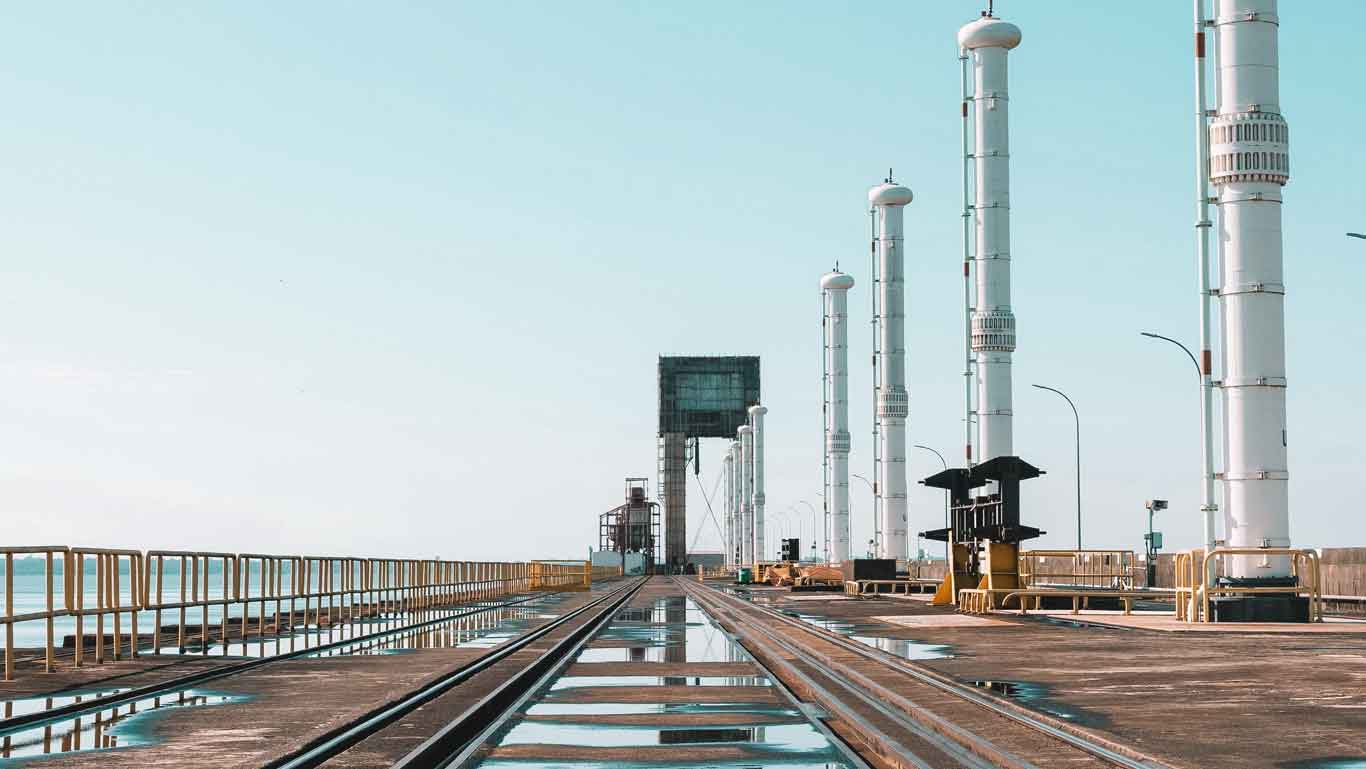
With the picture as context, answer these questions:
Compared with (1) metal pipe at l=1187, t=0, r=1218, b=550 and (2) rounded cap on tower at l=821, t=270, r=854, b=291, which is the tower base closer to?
(1) metal pipe at l=1187, t=0, r=1218, b=550

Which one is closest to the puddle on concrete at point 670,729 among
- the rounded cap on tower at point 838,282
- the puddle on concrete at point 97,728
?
the puddle on concrete at point 97,728

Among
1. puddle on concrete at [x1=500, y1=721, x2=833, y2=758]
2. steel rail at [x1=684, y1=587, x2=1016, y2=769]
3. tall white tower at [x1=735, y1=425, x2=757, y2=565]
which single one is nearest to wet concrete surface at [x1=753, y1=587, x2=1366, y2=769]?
steel rail at [x1=684, y1=587, x2=1016, y2=769]

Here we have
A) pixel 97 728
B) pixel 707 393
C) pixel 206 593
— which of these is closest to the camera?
pixel 97 728

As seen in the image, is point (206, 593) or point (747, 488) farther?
point (747, 488)

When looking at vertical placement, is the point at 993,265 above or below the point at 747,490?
above

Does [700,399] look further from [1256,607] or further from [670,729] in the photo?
[670,729]

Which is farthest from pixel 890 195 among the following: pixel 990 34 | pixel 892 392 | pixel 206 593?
pixel 206 593

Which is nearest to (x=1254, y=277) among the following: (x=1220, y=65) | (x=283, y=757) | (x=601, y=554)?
(x=1220, y=65)

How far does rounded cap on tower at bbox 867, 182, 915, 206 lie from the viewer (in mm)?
77625

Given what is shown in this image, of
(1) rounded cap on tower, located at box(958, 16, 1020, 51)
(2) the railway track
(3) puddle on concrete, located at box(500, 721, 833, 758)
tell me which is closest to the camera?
(2) the railway track

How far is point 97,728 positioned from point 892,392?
214 feet

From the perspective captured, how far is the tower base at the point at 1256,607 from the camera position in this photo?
3188 centimetres

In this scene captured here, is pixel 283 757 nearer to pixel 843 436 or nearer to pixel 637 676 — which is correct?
pixel 637 676

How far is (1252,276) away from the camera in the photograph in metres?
33.1
